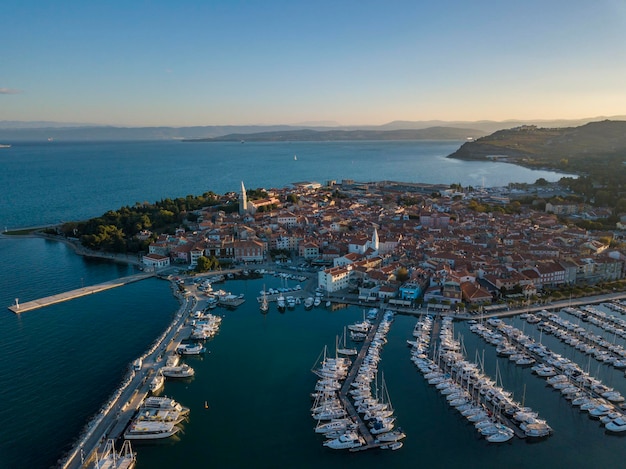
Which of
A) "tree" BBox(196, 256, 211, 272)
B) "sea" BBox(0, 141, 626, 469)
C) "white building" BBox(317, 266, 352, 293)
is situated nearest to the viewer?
"sea" BBox(0, 141, 626, 469)

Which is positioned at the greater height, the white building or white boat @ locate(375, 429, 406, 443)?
the white building

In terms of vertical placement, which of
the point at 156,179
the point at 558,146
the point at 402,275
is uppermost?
the point at 558,146

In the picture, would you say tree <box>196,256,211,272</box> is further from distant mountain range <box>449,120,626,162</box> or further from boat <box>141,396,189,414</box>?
distant mountain range <box>449,120,626,162</box>

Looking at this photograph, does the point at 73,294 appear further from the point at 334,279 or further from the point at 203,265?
the point at 334,279

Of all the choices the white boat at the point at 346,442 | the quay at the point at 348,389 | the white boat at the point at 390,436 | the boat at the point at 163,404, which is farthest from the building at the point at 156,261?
the white boat at the point at 390,436

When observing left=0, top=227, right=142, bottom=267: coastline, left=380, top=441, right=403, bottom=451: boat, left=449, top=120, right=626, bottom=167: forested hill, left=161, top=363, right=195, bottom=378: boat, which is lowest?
left=380, top=441, right=403, bottom=451: boat

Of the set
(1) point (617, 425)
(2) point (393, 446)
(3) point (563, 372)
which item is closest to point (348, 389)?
(2) point (393, 446)

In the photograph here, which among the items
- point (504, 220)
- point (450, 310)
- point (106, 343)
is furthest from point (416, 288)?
point (504, 220)

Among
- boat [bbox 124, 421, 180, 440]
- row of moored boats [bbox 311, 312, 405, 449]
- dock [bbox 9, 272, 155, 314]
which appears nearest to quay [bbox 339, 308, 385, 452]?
row of moored boats [bbox 311, 312, 405, 449]
